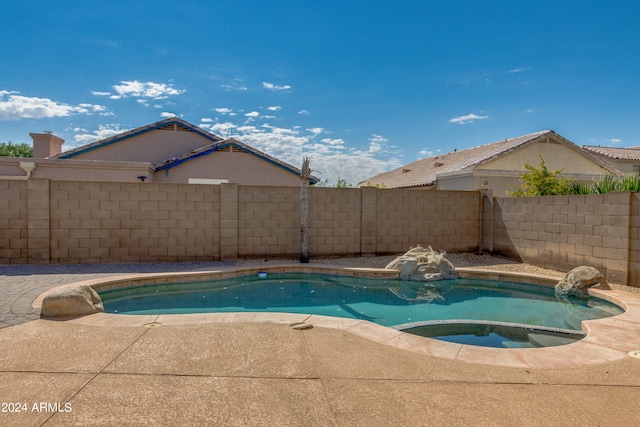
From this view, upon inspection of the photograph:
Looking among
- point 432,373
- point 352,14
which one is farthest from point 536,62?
point 432,373

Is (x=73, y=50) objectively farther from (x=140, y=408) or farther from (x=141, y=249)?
(x=140, y=408)

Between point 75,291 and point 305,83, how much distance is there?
14.1m

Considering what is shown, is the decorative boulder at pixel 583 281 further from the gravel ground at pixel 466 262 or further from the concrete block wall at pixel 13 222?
the concrete block wall at pixel 13 222

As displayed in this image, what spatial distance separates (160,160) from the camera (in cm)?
1923

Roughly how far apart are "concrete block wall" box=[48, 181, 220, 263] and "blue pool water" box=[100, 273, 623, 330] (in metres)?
2.32

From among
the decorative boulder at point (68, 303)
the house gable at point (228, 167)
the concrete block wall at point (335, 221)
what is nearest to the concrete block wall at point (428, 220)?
the concrete block wall at point (335, 221)

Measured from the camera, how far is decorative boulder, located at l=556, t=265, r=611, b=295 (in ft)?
26.5

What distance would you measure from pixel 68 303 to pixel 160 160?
14833 mm

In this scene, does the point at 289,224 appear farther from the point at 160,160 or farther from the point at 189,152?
the point at 160,160

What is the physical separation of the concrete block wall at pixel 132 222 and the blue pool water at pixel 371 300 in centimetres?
232

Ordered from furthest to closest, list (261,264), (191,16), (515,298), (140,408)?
(191,16) → (261,264) → (515,298) → (140,408)

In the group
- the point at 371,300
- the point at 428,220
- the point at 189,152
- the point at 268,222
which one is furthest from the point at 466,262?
the point at 189,152

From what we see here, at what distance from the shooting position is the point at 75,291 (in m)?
5.76

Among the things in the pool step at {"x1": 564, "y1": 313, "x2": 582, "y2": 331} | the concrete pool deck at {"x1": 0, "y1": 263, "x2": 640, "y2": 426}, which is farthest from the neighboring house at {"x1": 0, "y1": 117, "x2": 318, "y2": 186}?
the pool step at {"x1": 564, "y1": 313, "x2": 582, "y2": 331}
